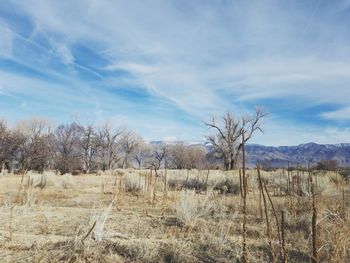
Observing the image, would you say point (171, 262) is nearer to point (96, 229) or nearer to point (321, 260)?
point (96, 229)

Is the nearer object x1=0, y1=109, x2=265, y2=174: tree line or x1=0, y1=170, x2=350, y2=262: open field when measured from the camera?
x1=0, y1=170, x2=350, y2=262: open field

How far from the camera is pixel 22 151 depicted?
44281 millimetres

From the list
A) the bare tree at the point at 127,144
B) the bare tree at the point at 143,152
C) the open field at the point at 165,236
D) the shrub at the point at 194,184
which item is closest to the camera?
the open field at the point at 165,236

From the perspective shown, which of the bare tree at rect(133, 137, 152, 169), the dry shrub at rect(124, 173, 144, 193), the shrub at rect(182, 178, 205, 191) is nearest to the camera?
the dry shrub at rect(124, 173, 144, 193)

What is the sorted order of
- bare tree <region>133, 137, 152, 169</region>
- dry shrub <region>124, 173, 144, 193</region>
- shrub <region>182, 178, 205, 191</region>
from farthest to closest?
bare tree <region>133, 137, 152, 169</region>, shrub <region>182, 178, 205, 191</region>, dry shrub <region>124, 173, 144, 193</region>

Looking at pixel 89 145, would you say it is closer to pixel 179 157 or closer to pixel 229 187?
pixel 179 157

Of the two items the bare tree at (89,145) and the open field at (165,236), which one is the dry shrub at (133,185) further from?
the bare tree at (89,145)

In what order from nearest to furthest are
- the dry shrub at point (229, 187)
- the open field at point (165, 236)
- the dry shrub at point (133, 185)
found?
the open field at point (165, 236) → the dry shrub at point (133, 185) → the dry shrub at point (229, 187)

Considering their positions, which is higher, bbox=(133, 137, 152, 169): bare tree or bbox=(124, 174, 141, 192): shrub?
bbox=(133, 137, 152, 169): bare tree

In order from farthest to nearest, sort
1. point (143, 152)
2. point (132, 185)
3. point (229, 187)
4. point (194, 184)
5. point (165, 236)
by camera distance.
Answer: point (143, 152) → point (194, 184) → point (229, 187) → point (132, 185) → point (165, 236)

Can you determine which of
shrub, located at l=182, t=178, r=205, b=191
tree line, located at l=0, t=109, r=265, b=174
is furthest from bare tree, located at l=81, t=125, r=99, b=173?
shrub, located at l=182, t=178, r=205, b=191

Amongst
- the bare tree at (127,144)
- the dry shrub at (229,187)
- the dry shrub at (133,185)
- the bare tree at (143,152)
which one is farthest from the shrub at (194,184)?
the bare tree at (143,152)

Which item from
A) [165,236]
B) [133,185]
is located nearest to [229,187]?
[133,185]

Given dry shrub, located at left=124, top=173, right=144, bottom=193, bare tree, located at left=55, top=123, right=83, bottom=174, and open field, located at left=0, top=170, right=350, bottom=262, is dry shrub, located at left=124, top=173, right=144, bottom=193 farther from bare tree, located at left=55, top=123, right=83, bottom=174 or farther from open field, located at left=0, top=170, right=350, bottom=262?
bare tree, located at left=55, top=123, right=83, bottom=174
